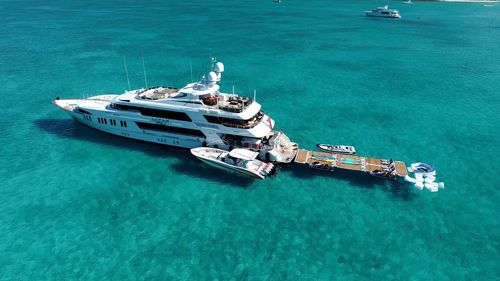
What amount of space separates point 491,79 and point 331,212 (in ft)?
195

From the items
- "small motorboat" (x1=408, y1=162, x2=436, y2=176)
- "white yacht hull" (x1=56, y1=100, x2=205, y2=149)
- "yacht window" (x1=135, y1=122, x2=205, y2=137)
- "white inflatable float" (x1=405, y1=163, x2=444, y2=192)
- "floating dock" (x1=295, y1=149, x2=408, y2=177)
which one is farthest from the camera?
"white yacht hull" (x1=56, y1=100, x2=205, y2=149)

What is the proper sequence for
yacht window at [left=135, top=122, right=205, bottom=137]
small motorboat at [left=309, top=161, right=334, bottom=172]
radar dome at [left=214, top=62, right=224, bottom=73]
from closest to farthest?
1. small motorboat at [left=309, top=161, right=334, bottom=172]
2. yacht window at [left=135, top=122, right=205, bottom=137]
3. radar dome at [left=214, top=62, right=224, bottom=73]

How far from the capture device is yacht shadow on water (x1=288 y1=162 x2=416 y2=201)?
103 feet

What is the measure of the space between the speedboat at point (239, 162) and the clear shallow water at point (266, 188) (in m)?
1.36

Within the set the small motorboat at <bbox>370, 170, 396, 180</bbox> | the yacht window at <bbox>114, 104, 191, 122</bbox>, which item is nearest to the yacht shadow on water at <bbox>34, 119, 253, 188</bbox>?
the yacht window at <bbox>114, 104, 191, 122</bbox>

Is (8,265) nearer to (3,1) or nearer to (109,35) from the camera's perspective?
(109,35)

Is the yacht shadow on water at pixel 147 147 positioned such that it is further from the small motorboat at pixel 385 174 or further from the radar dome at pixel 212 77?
the small motorboat at pixel 385 174

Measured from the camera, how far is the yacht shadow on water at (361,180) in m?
31.5

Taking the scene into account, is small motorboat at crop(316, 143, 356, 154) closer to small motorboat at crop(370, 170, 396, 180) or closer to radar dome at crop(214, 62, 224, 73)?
small motorboat at crop(370, 170, 396, 180)

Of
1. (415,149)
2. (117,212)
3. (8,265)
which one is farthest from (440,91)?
(8,265)

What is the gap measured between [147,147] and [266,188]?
1728 centimetres

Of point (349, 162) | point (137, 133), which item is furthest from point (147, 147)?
point (349, 162)

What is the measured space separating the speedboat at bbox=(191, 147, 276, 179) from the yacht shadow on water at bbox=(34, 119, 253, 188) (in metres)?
1.09

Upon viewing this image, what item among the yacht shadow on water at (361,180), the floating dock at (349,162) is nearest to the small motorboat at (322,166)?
the floating dock at (349,162)
